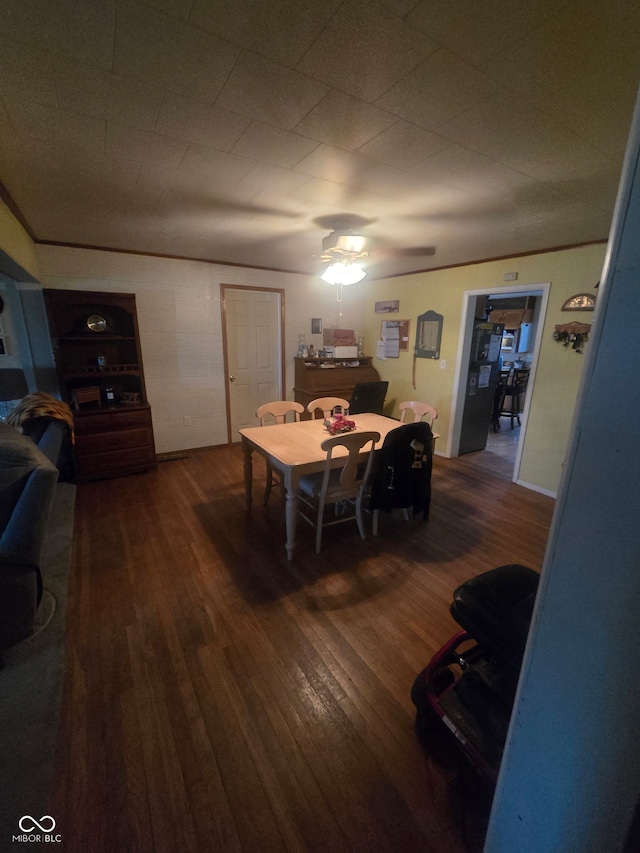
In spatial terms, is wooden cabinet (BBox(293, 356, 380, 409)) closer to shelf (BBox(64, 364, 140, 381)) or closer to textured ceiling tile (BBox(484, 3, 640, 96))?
shelf (BBox(64, 364, 140, 381))

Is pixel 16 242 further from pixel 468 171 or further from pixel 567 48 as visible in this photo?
pixel 567 48

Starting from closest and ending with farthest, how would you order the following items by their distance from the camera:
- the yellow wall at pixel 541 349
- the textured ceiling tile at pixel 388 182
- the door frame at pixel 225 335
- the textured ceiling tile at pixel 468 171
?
the textured ceiling tile at pixel 468 171 → the textured ceiling tile at pixel 388 182 → the yellow wall at pixel 541 349 → the door frame at pixel 225 335

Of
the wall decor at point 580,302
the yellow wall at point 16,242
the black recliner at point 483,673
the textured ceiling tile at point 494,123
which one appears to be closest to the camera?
the black recliner at point 483,673

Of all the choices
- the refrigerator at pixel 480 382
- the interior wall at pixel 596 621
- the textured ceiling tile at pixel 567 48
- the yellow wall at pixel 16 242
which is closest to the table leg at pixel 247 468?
the yellow wall at pixel 16 242

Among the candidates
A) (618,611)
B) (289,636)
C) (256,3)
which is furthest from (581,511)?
(289,636)

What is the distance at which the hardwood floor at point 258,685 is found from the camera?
1.09 meters

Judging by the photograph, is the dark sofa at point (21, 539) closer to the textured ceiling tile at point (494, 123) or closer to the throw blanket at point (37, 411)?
the throw blanket at point (37, 411)

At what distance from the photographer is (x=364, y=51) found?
104 cm

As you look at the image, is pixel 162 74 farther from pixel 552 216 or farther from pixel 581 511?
pixel 552 216

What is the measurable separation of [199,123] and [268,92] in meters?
0.37

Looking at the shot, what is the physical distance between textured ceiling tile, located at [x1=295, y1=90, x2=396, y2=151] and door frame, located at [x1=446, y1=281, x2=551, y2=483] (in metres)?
2.55

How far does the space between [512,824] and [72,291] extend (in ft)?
14.2

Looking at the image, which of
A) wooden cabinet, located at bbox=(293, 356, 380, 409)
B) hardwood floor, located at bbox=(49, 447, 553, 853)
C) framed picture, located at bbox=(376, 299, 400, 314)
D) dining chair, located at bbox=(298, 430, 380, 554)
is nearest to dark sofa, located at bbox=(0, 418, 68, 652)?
hardwood floor, located at bbox=(49, 447, 553, 853)

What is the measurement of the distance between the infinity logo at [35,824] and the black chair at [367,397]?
3594mm
